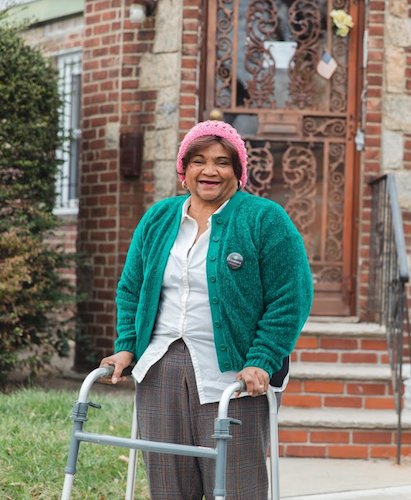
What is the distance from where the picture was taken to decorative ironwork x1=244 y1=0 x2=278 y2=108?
Answer: 6785mm

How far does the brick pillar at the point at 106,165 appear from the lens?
22.9 feet

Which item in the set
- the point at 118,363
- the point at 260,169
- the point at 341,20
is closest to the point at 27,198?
the point at 260,169

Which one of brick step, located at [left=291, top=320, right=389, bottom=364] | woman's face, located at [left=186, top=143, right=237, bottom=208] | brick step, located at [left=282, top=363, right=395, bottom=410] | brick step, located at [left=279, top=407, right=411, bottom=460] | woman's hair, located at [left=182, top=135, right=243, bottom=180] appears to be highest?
woman's hair, located at [left=182, top=135, right=243, bottom=180]

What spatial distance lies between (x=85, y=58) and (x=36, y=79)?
744mm

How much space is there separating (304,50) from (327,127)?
68 cm

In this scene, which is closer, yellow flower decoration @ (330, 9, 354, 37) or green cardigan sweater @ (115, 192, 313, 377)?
green cardigan sweater @ (115, 192, 313, 377)

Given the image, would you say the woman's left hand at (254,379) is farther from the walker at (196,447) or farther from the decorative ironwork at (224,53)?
the decorative ironwork at (224,53)

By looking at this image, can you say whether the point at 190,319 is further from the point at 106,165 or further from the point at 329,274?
the point at 106,165

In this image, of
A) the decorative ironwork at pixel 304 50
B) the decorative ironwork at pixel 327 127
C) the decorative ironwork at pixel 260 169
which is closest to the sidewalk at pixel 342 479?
the decorative ironwork at pixel 260 169

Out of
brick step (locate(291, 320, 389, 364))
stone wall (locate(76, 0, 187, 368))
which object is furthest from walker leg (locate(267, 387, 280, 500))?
stone wall (locate(76, 0, 187, 368))

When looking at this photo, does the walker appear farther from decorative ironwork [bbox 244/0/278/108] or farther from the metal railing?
decorative ironwork [bbox 244/0/278/108]

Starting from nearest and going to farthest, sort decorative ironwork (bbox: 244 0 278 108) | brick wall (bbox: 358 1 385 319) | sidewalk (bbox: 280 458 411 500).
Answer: sidewalk (bbox: 280 458 411 500) → brick wall (bbox: 358 1 385 319) → decorative ironwork (bbox: 244 0 278 108)

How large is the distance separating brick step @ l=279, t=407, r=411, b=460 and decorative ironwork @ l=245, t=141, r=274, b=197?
217cm

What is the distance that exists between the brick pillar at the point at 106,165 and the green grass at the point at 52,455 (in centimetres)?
179
